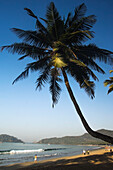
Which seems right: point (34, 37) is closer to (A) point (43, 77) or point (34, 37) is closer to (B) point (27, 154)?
(A) point (43, 77)

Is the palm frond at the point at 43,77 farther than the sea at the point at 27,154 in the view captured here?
No

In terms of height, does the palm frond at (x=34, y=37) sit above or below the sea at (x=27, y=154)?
above

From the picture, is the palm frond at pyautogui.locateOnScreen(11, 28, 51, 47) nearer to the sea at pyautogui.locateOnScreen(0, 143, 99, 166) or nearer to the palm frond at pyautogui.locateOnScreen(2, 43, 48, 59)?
the palm frond at pyautogui.locateOnScreen(2, 43, 48, 59)

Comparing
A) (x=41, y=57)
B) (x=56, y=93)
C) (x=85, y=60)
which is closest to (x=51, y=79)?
(x=56, y=93)

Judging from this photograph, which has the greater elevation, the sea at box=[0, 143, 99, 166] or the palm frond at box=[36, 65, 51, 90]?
the palm frond at box=[36, 65, 51, 90]

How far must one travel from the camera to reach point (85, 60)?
662cm

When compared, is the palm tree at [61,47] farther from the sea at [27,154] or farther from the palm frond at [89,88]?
the sea at [27,154]

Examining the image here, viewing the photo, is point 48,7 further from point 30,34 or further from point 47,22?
point 30,34

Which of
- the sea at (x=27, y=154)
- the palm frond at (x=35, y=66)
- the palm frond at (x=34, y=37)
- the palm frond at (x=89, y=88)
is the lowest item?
the sea at (x=27, y=154)

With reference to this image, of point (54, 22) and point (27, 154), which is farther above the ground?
point (54, 22)

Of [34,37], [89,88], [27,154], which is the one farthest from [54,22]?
[27,154]

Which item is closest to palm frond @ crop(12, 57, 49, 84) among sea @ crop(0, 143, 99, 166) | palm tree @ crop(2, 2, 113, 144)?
palm tree @ crop(2, 2, 113, 144)

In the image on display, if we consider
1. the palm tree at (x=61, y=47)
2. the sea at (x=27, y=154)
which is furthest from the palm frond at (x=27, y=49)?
the sea at (x=27, y=154)

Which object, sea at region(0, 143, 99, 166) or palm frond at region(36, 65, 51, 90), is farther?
sea at region(0, 143, 99, 166)
